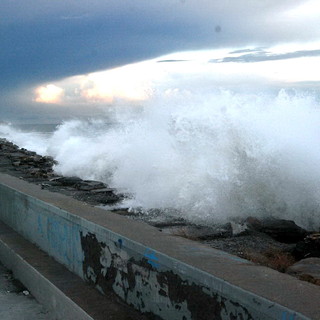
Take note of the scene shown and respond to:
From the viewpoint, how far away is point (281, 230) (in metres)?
7.95

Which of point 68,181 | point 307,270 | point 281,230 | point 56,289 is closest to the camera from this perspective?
point 56,289

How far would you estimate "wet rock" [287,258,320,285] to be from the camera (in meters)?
4.61

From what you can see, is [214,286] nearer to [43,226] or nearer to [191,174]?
[43,226]

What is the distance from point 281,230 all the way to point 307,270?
3.02 m

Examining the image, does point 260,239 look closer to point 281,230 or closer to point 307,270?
point 281,230

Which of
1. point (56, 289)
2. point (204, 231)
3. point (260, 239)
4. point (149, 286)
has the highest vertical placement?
point (149, 286)

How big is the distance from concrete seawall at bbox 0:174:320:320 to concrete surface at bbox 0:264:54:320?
0.44m

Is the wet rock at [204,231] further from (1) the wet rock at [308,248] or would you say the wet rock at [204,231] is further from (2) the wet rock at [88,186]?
(2) the wet rock at [88,186]

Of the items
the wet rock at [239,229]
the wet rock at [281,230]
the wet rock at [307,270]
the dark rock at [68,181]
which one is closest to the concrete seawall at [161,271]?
the wet rock at [307,270]

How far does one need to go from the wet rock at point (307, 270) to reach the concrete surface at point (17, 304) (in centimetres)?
235

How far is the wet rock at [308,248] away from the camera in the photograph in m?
6.37

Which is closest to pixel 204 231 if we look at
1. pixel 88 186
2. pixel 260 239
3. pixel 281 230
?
pixel 260 239

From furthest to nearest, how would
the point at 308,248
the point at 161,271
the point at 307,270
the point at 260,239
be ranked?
the point at 260,239
the point at 308,248
the point at 307,270
the point at 161,271

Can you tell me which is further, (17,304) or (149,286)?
(17,304)
